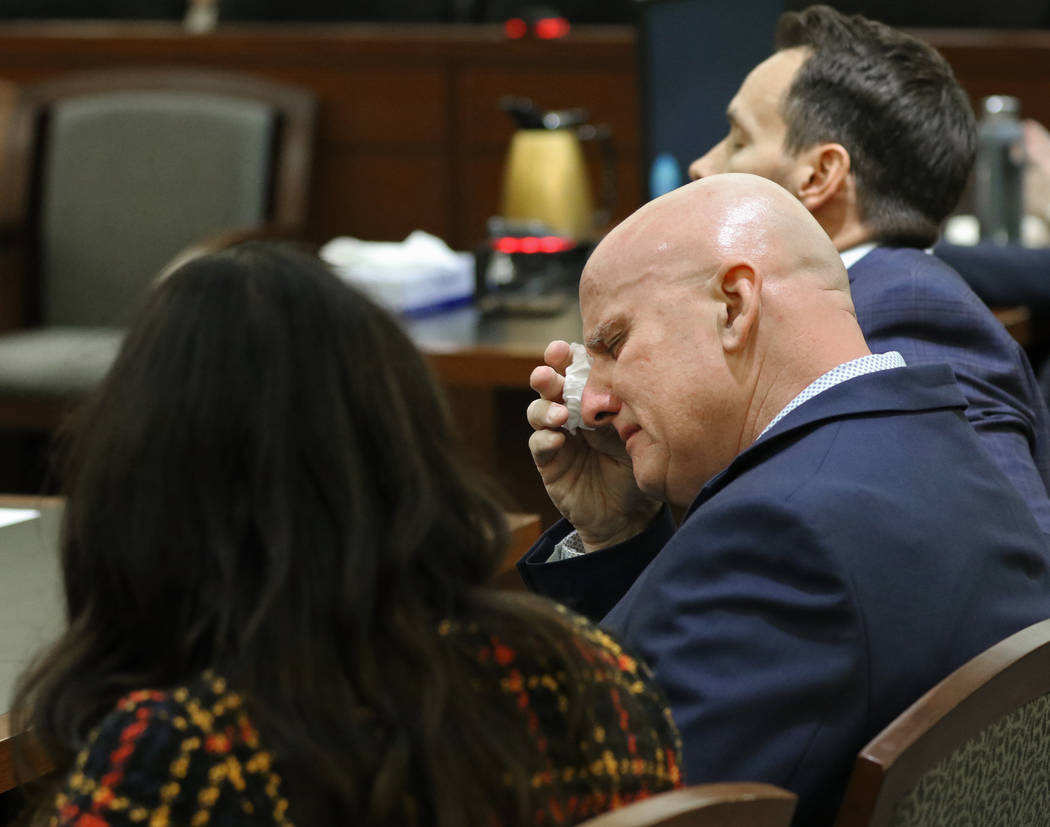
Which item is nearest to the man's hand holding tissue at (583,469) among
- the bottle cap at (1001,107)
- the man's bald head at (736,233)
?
the man's bald head at (736,233)

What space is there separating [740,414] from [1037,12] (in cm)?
297

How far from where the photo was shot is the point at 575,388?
1.47m

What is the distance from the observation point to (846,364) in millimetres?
1271

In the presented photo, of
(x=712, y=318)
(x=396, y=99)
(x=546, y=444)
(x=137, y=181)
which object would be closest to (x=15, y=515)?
(x=546, y=444)

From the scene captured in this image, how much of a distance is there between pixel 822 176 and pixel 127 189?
250 centimetres

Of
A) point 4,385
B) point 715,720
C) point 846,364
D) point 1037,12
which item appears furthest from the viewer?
point 1037,12

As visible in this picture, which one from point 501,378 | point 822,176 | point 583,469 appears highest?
point 822,176

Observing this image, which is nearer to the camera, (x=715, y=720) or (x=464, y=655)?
(x=464, y=655)

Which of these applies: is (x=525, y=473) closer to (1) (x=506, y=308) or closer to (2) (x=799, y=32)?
(1) (x=506, y=308)

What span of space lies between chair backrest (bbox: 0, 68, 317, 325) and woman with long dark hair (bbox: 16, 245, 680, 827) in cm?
310

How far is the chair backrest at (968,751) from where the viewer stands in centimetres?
88

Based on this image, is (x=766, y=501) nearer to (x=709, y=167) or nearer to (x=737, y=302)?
(x=737, y=302)

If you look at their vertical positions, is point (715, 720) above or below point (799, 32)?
below

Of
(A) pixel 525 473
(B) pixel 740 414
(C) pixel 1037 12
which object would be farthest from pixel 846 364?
(C) pixel 1037 12
